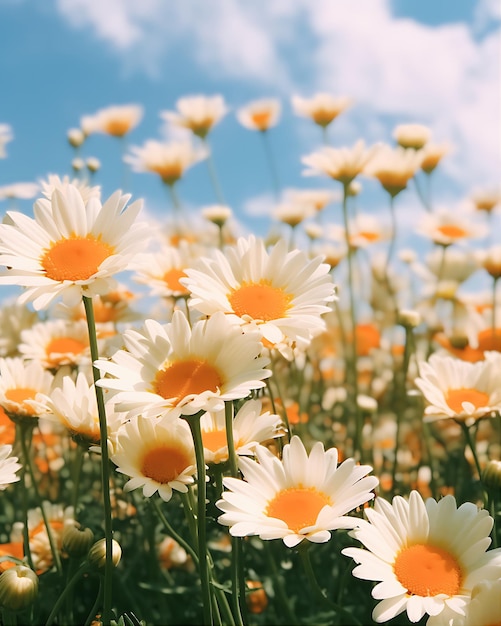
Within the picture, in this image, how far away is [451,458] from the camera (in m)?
1.93

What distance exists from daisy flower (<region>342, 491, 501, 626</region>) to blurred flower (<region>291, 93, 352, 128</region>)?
5.38 ft

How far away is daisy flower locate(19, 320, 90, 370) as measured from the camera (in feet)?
4.67

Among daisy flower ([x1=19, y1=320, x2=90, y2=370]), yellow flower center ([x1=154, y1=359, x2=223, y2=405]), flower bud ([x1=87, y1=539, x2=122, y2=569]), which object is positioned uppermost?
daisy flower ([x1=19, y1=320, x2=90, y2=370])

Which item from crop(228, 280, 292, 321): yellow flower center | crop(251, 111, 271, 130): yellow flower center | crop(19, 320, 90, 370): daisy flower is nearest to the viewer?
crop(228, 280, 292, 321): yellow flower center

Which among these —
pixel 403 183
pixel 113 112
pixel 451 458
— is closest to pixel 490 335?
pixel 451 458

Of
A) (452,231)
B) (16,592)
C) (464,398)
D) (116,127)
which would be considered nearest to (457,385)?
(464,398)

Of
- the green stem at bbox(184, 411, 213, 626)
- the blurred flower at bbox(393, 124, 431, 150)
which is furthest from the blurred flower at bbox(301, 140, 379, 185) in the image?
the green stem at bbox(184, 411, 213, 626)

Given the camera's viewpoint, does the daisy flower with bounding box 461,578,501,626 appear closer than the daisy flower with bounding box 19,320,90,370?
Yes

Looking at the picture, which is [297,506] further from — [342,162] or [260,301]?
[342,162]

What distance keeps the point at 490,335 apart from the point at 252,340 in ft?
4.23

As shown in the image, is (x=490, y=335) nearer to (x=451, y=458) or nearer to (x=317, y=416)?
(x=451, y=458)

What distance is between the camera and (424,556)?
926mm

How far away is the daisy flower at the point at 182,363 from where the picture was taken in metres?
0.90

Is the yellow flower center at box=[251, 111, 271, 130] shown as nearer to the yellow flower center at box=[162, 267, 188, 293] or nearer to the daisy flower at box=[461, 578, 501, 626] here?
the yellow flower center at box=[162, 267, 188, 293]
